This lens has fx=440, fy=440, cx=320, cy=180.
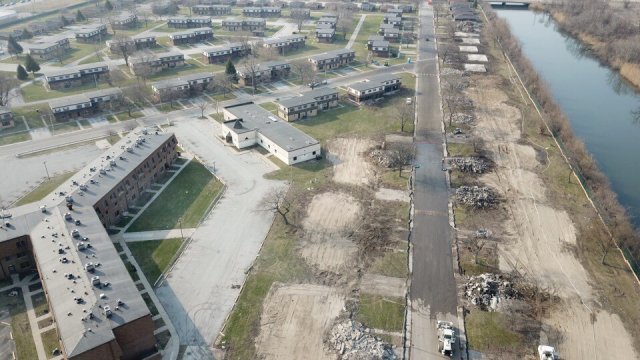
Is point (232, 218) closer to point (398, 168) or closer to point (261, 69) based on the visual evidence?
point (398, 168)

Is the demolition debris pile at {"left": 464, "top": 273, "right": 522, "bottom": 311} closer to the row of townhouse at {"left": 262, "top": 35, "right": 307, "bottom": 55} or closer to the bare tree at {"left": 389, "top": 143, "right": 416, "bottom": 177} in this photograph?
the bare tree at {"left": 389, "top": 143, "right": 416, "bottom": 177}

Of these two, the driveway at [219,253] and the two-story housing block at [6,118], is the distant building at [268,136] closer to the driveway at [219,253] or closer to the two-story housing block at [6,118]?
the driveway at [219,253]

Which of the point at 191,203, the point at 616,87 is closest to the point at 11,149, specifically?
the point at 191,203

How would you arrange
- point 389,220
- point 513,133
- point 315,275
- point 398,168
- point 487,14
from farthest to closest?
1. point 487,14
2. point 513,133
3. point 398,168
4. point 389,220
5. point 315,275

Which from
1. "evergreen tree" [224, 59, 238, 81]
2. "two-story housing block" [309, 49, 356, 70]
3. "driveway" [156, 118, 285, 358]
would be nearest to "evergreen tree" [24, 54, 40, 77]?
"evergreen tree" [224, 59, 238, 81]

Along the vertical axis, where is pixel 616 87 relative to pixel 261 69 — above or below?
below

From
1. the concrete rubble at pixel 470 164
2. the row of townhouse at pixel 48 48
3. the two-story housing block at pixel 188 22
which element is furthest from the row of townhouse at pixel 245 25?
the concrete rubble at pixel 470 164
